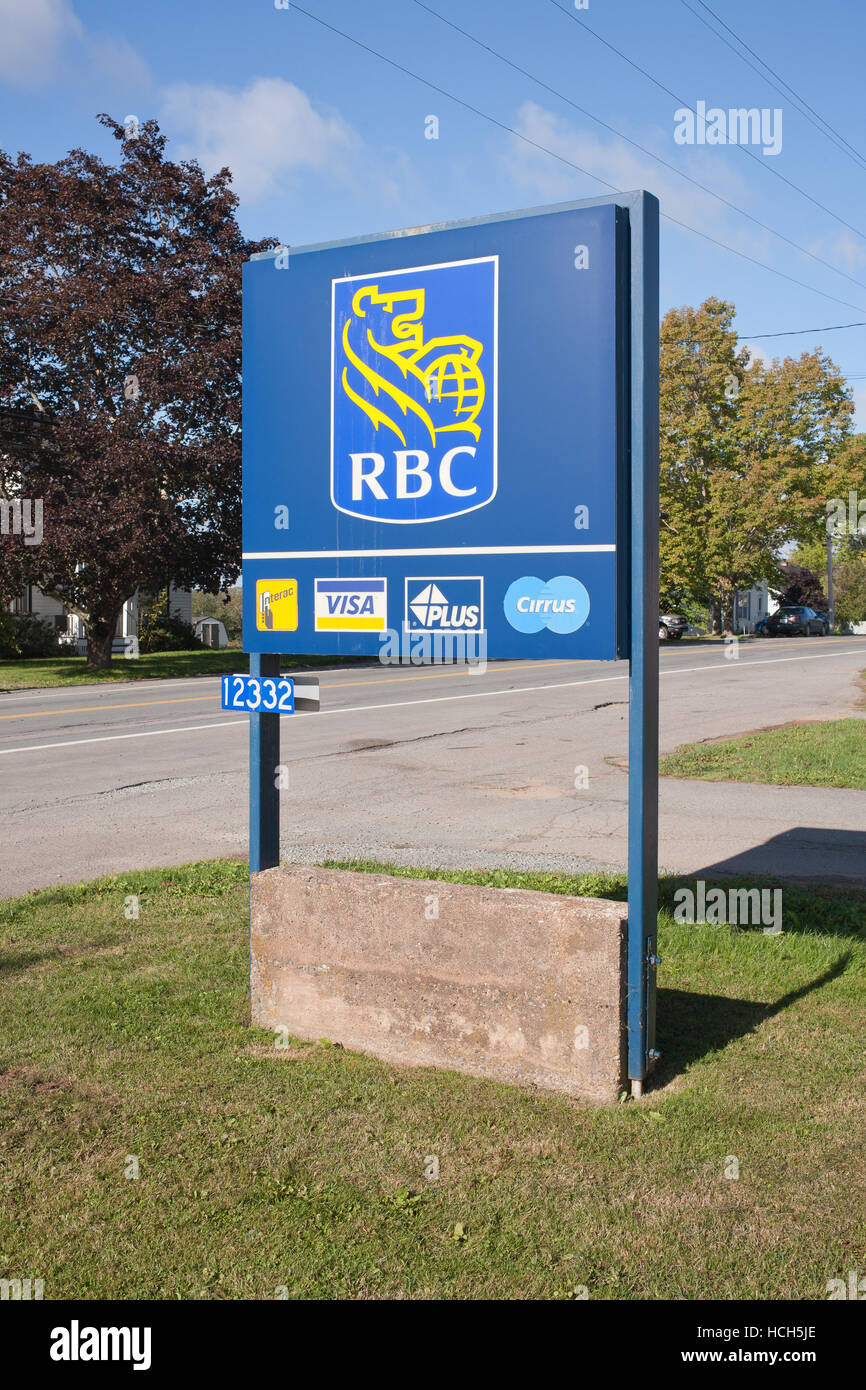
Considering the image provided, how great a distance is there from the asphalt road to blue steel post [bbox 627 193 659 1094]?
3436 mm

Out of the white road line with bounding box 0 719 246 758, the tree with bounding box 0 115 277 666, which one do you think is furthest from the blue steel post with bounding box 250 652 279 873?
the tree with bounding box 0 115 277 666

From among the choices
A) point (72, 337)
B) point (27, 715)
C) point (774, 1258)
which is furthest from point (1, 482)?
point (774, 1258)

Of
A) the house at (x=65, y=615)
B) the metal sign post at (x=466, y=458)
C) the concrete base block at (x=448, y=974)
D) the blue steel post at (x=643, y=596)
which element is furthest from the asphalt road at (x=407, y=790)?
the house at (x=65, y=615)

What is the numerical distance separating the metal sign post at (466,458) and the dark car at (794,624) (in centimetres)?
5201

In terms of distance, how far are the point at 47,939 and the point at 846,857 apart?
526 centimetres

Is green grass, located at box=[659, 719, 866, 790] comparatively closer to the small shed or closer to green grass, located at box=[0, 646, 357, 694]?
green grass, located at box=[0, 646, 357, 694]

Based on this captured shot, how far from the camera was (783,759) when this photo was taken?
12281 mm

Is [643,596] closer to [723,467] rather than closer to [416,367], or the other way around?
[416,367]

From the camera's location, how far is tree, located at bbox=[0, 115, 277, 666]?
2686cm

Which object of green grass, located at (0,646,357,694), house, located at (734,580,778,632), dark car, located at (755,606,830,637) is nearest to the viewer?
green grass, located at (0,646,357,694)

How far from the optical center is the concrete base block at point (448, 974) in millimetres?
4203

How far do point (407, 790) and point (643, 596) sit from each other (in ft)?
22.3

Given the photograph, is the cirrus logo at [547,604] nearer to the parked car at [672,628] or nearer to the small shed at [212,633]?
the small shed at [212,633]

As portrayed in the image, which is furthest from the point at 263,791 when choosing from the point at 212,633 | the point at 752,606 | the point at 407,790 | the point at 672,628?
the point at 752,606
